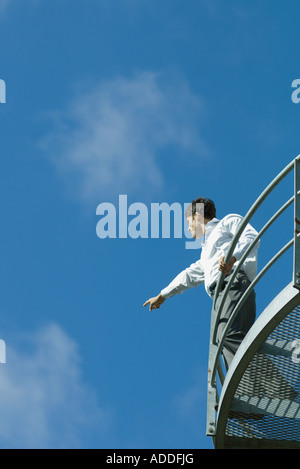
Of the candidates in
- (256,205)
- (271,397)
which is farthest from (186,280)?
(256,205)

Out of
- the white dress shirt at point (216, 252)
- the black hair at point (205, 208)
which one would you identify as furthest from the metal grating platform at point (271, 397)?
the black hair at point (205, 208)

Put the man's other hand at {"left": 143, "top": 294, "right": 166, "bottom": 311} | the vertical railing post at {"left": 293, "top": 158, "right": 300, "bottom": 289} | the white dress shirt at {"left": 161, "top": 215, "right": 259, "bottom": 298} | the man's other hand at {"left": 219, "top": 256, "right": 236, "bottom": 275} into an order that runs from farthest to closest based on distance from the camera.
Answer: the man's other hand at {"left": 143, "top": 294, "right": 166, "bottom": 311} < the white dress shirt at {"left": 161, "top": 215, "right": 259, "bottom": 298} < the man's other hand at {"left": 219, "top": 256, "right": 236, "bottom": 275} < the vertical railing post at {"left": 293, "top": 158, "right": 300, "bottom": 289}

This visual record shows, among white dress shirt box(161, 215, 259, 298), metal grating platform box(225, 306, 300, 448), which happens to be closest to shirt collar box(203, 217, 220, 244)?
white dress shirt box(161, 215, 259, 298)

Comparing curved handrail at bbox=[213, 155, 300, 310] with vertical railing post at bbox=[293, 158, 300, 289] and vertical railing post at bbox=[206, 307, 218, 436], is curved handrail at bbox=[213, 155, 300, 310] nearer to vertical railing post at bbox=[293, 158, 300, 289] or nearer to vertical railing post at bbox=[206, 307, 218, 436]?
vertical railing post at bbox=[293, 158, 300, 289]

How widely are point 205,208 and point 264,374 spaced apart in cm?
240

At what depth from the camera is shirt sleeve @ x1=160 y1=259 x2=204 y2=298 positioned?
44.1 ft

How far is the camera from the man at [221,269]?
12.3 metres

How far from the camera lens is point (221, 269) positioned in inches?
476

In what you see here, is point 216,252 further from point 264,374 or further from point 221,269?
point 264,374

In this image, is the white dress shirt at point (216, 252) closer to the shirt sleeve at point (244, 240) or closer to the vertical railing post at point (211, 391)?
the shirt sleeve at point (244, 240)

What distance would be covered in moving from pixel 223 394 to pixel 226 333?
67cm
